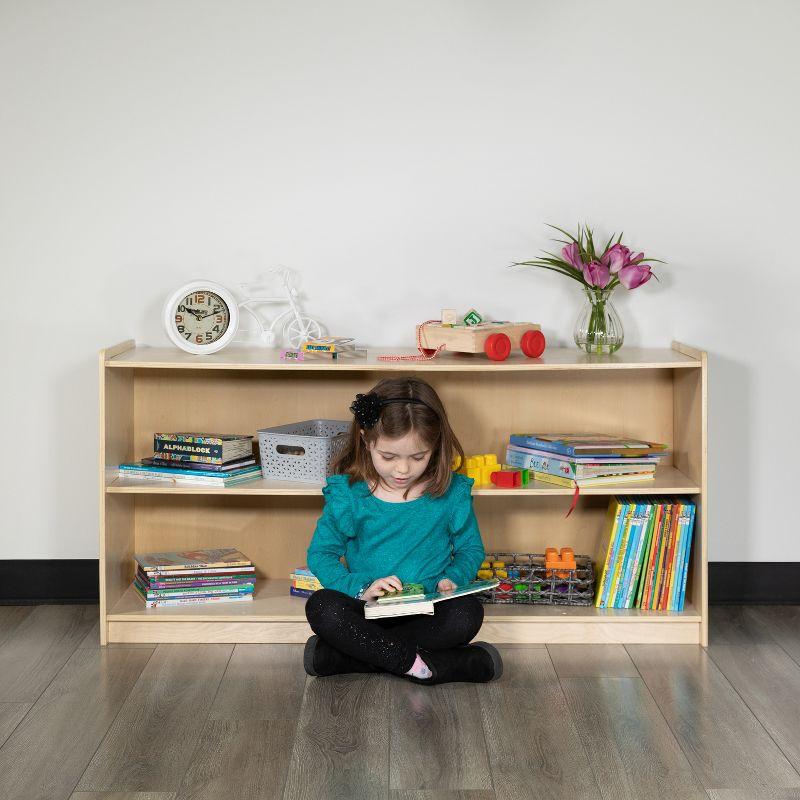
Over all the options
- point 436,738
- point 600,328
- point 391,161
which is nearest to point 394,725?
point 436,738

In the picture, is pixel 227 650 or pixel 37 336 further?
pixel 37 336

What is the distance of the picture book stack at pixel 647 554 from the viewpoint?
2709mm

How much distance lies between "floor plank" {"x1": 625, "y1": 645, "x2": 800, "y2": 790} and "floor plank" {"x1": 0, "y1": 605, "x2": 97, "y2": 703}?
4.67ft

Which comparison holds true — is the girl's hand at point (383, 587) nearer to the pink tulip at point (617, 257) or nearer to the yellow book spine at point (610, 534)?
the yellow book spine at point (610, 534)

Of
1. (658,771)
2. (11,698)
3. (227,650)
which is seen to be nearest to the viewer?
(658,771)

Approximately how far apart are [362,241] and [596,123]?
0.74 metres

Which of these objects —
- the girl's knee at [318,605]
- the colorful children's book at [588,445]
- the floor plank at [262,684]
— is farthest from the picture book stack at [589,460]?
the floor plank at [262,684]

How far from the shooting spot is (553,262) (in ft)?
9.27

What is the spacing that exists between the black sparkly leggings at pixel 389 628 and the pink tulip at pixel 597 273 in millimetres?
921

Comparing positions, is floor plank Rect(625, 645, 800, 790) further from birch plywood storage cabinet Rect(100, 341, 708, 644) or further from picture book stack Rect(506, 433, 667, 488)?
picture book stack Rect(506, 433, 667, 488)

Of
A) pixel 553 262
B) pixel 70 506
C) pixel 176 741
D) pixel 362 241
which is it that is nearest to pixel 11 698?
pixel 176 741

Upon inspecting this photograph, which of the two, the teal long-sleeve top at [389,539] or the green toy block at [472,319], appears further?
the green toy block at [472,319]

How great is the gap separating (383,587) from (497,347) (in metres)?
0.69

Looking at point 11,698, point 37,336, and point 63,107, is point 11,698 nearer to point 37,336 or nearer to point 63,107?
point 37,336
